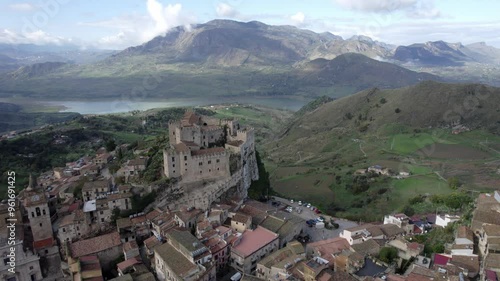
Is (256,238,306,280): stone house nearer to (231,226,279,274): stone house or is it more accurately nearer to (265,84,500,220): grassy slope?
(231,226,279,274): stone house

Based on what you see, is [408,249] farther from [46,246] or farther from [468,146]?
[468,146]

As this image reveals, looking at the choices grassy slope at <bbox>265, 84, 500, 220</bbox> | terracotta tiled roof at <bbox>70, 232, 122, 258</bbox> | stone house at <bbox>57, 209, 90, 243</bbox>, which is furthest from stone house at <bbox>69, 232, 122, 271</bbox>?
grassy slope at <bbox>265, 84, 500, 220</bbox>

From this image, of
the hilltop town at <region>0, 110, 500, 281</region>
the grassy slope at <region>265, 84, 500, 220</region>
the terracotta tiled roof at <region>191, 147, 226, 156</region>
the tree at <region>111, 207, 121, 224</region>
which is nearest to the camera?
the hilltop town at <region>0, 110, 500, 281</region>

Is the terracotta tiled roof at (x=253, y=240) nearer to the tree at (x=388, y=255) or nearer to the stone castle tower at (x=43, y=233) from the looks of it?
the tree at (x=388, y=255)

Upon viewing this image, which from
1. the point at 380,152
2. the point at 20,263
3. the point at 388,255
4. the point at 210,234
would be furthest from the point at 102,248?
the point at 380,152

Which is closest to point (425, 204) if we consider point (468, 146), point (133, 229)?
point (133, 229)

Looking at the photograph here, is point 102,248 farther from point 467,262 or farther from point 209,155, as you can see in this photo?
point 467,262
